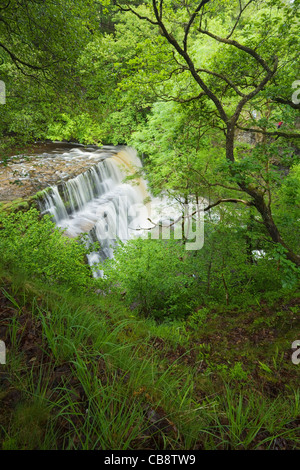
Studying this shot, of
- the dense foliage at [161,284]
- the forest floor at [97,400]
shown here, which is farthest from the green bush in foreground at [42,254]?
the forest floor at [97,400]

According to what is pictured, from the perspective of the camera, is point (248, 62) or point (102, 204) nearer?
point (248, 62)

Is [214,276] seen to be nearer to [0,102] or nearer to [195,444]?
[195,444]

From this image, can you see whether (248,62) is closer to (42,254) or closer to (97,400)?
(42,254)

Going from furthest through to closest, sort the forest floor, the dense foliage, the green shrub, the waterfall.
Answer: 1. the waterfall
2. the green shrub
3. the dense foliage
4. the forest floor

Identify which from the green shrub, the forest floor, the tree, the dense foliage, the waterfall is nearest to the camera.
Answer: the forest floor

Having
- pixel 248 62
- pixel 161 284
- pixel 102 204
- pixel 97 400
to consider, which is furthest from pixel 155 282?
pixel 102 204

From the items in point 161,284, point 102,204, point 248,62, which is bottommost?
point 161,284

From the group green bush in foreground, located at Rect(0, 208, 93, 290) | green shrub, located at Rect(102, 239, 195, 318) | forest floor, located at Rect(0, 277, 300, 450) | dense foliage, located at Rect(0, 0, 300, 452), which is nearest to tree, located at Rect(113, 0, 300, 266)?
dense foliage, located at Rect(0, 0, 300, 452)

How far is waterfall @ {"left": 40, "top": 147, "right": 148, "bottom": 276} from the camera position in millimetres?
10000

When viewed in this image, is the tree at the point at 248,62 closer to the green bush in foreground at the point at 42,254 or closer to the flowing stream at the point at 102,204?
the green bush in foreground at the point at 42,254

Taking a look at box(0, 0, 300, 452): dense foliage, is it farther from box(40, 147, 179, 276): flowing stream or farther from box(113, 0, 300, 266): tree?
box(40, 147, 179, 276): flowing stream

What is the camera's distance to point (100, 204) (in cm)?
1216

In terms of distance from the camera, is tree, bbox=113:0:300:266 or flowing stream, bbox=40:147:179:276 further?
flowing stream, bbox=40:147:179:276
